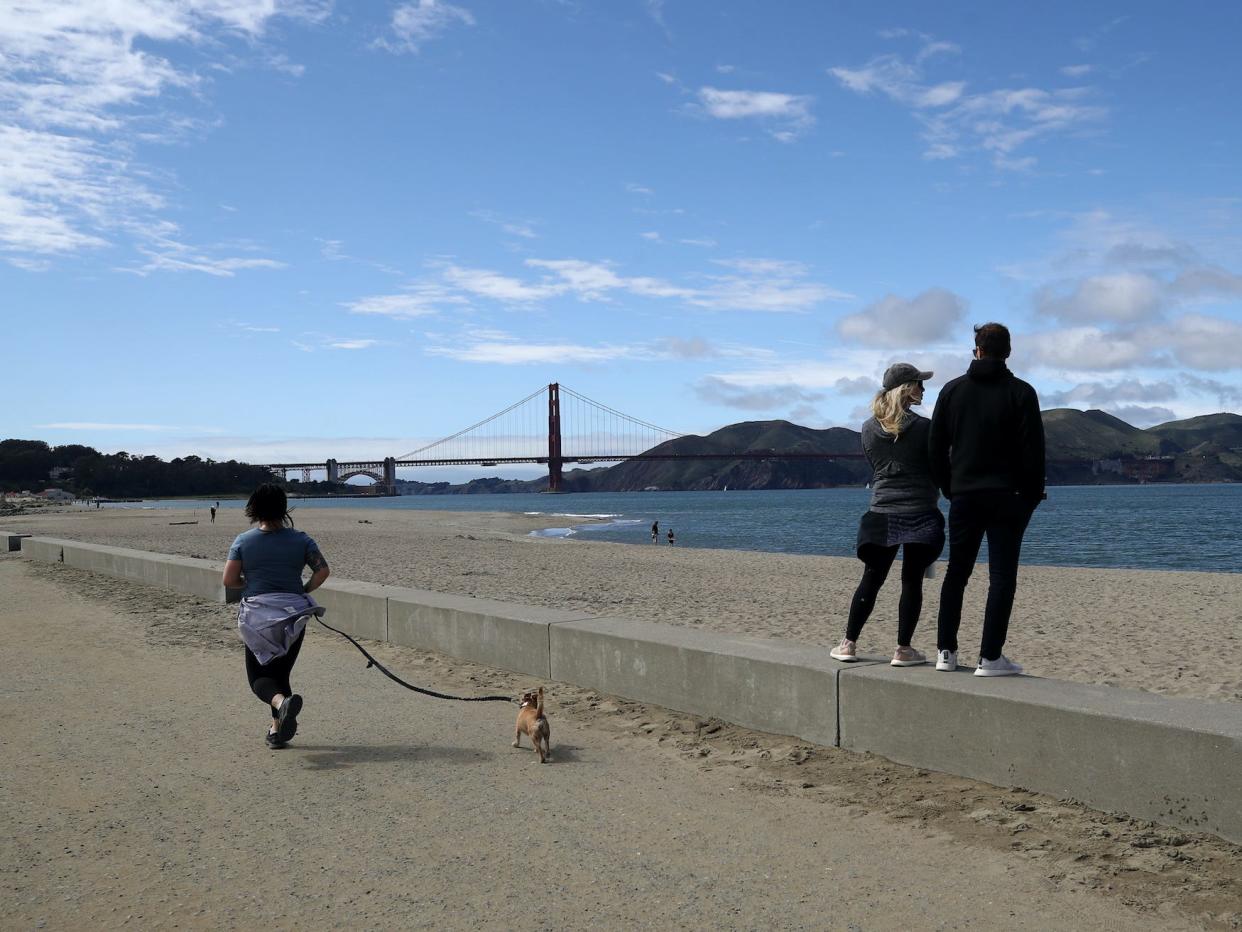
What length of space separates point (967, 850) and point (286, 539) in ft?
10.3

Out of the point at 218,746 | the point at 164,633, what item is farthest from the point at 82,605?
the point at 218,746

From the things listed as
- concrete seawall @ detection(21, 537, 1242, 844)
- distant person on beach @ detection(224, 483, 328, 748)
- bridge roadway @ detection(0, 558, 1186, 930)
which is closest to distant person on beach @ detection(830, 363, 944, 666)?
concrete seawall @ detection(21, 537, 1242, 844)

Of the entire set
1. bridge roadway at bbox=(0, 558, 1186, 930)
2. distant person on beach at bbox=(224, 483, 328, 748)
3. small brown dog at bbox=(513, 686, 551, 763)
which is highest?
distant person on beach at bbox=(224, 483, 328, 748)

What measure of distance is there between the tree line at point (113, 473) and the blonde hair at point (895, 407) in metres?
136

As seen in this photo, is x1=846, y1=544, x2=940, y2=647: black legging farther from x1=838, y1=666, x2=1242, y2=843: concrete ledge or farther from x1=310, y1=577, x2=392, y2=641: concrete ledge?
x1=310, y1=577, x2=392, y2=641: concrete ledge

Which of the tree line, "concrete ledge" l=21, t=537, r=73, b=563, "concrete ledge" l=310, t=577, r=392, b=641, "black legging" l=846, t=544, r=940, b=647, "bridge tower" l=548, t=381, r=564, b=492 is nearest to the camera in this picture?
"black legging" l=846, t=544, r=940, b=647

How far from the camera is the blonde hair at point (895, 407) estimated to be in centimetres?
451

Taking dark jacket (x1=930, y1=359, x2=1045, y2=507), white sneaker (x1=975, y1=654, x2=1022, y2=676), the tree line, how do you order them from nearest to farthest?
dark jacket (x1=930, y1=359, x2=1045, y2=507)
white sneaker (x1=975, y1=654, x2=1022, y2=676)
the tree line

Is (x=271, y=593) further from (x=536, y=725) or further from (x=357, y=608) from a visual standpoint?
(x=357, y=608)

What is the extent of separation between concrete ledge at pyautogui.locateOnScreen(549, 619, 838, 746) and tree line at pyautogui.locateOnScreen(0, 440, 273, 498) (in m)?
134

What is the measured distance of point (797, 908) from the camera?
A: 2.88 m

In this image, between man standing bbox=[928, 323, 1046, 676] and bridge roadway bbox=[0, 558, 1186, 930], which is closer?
bridge roadway bbox=[0, 558, 1186, 930]

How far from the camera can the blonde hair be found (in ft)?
14.8

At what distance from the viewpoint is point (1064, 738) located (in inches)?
147
